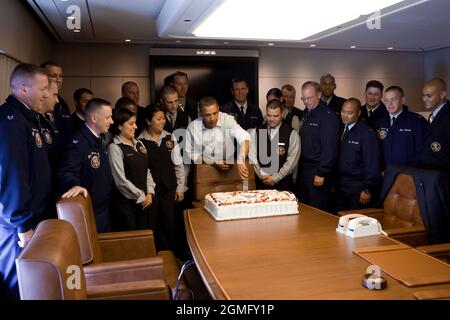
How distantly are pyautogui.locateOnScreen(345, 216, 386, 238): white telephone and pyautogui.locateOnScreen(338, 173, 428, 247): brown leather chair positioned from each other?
330 mm

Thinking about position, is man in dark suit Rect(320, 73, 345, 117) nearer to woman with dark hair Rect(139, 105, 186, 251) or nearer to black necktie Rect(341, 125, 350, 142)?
black necktie Rect(341, 125, 350, 142)

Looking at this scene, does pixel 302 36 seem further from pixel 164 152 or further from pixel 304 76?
pixel 304 76

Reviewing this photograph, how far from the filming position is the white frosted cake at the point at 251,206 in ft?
8.94

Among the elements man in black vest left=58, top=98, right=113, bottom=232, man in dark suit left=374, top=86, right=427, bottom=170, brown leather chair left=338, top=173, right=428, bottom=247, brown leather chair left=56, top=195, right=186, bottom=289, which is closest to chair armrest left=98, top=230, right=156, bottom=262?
brown leather chair left=56, top=195, right=186, bottom=289

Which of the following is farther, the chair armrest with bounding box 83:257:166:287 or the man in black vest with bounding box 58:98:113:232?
the man in black vest with bounding box 58:98:113:232

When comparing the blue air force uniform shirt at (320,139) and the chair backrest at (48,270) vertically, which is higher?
the blue air force uniform shirt at (320,139)

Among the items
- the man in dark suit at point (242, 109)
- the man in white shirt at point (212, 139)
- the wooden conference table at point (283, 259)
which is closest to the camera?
the wooden conference table at point (283, 259)

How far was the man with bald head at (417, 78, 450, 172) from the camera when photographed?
3.66 meters

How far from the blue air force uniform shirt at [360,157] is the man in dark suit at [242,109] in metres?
1.46

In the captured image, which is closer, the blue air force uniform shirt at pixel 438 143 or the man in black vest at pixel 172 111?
the blue air force uniform shirt at pixel 438 143

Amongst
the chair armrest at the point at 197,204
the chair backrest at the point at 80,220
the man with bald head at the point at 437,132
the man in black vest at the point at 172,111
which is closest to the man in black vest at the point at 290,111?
the man in black vest at the point at 172,111

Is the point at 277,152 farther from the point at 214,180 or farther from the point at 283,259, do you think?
the point at 283,259

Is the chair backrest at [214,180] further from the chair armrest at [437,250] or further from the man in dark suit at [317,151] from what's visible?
the chair armrest at [437,250]
